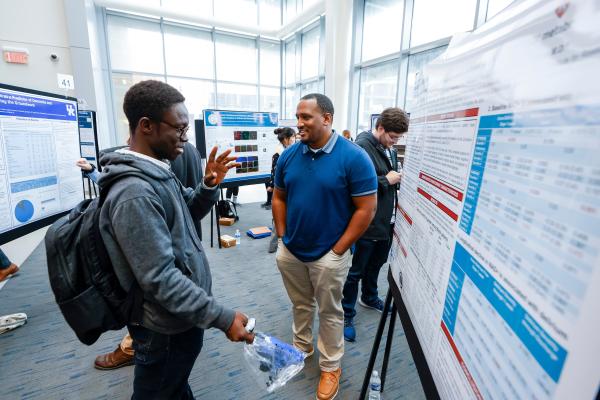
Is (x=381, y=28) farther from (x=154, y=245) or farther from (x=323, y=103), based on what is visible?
(x=154, y=245)

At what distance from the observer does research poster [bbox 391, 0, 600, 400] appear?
1.04ft

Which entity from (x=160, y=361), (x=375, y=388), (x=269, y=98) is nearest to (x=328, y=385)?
(x=375, y=388)

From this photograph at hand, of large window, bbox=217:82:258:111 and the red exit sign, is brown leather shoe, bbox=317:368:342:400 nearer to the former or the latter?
the red exit sign

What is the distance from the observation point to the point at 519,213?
424mm

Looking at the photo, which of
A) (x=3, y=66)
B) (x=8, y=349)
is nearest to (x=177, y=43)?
(x=3, y=66)

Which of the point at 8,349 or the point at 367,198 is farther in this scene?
the point at 8,349

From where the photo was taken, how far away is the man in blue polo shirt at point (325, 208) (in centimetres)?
146

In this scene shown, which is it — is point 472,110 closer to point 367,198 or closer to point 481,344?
point 481,344

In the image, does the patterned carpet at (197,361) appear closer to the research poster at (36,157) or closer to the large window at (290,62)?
the research poster at (36,157)

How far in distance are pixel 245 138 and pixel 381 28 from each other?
389cm

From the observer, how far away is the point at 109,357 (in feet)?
5.80

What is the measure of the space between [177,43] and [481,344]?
8.83 metres

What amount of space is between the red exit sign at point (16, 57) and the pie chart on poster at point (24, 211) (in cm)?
415

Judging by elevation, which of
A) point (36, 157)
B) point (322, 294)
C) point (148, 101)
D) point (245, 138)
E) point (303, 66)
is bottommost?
point (322, 294)
